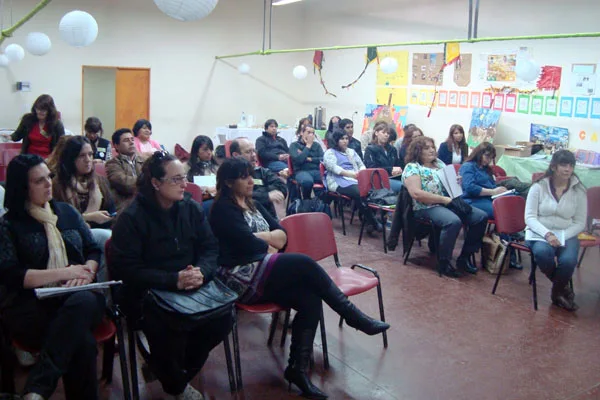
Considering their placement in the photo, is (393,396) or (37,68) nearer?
(393,396)

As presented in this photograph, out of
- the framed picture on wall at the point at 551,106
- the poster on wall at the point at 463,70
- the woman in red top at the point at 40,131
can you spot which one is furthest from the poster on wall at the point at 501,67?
the woman in red top at the point at 40,131

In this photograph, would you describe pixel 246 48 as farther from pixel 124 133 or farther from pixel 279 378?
pixel 279 378

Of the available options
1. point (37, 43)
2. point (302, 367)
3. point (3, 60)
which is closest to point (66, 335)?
point (302, 367)

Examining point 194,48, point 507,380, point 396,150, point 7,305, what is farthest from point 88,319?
point 194,48

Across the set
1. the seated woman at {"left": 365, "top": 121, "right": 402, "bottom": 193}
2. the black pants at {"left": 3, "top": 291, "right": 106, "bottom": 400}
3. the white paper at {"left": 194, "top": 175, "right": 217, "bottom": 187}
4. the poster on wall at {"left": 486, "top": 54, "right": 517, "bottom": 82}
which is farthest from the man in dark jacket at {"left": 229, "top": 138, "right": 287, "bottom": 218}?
the poster on wall at {"left": 486, "top": 54, "right": 517, "bottom": 82}

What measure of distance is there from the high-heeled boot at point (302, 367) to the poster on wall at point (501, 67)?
6287 mm

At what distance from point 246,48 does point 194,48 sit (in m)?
1.09

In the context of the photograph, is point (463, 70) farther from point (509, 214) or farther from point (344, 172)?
point (509, 214)

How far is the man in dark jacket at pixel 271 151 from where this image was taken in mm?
7887

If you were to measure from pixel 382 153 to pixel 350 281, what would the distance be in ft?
12.5

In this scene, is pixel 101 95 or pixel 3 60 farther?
pixel 101 95

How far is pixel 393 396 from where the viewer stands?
10.1 ft

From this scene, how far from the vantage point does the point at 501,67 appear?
830 cm

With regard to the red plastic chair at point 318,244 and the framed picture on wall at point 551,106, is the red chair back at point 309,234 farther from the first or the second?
the framed picture on wall at point 551,106
